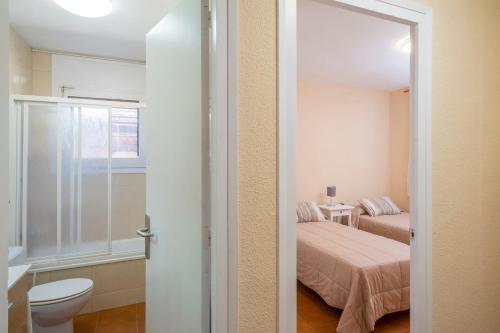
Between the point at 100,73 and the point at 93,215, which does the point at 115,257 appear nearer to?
the point at 93,215

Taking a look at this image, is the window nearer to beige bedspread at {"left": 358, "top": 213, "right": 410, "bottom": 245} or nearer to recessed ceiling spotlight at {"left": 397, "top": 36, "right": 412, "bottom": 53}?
recessed ceiling spotlight at {"left": 397, "top": 36, "right": 412, "bottom": 53}

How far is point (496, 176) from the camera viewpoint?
1.57 meters

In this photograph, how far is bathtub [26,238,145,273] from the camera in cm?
241

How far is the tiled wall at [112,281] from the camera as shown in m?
2.52

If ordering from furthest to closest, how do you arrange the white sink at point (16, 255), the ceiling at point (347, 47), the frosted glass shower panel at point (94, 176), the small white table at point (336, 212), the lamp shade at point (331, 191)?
the lamp shade at point (331, 191), the small white table at point (336, 212), the frosted glass shower panel at point (94, 176), the ceiling at point (347, 47), the white sink at point (16, 255)

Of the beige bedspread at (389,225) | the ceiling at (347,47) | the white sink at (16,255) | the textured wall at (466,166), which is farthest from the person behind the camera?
the beige bedspread at (389,225)

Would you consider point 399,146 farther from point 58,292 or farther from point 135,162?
point 58,292

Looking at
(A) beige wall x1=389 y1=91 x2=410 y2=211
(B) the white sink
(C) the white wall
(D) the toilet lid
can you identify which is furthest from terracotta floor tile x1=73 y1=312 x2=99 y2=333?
(A) beige wall x1=389 y1=91 x2=410 y2=211

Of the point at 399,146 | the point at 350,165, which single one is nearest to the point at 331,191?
the point at 350,165

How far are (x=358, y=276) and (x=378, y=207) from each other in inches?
95.0

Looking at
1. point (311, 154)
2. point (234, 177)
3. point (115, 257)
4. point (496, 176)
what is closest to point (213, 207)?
point (234, 177)

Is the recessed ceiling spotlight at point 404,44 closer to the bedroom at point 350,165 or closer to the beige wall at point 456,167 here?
the bedroom at point 350,165

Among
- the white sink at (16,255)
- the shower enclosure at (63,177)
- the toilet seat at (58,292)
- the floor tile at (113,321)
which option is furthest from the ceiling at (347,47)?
the white sink at (16,255)

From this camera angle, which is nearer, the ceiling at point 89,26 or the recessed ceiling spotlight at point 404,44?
the ceiling at point 89,26
